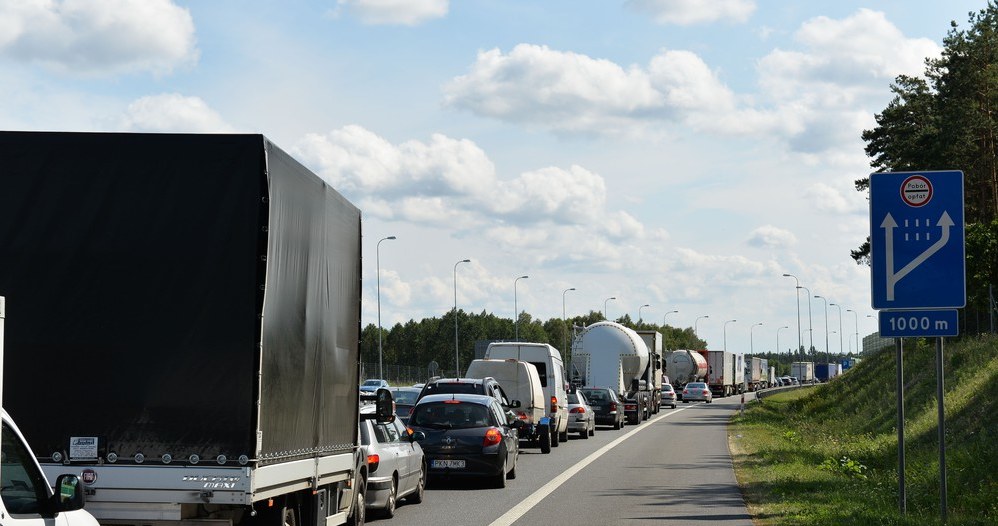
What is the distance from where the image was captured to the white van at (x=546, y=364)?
113 feet

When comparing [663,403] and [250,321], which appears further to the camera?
[663,403]

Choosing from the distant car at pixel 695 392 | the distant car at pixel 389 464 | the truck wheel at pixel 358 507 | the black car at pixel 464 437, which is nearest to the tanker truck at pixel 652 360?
the distant car at pixel 695 392

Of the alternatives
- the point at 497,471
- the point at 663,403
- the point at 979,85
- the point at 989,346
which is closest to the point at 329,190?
the point at 497,471

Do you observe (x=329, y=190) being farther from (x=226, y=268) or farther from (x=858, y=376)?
(x=858, y=376)

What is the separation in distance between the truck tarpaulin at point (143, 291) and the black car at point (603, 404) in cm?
3596

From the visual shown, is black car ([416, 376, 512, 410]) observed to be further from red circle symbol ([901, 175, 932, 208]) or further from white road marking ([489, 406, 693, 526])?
red circle symbol ([901, 175, 932, 208])

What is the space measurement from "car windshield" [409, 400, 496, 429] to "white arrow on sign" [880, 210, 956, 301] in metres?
8.13

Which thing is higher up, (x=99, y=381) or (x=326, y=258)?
(x=326, y=258)

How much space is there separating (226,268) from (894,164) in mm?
47837

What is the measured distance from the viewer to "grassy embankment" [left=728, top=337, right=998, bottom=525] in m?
15.8

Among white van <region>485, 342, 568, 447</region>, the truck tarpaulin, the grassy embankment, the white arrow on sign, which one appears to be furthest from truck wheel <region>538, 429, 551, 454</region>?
the truck tarpaulin

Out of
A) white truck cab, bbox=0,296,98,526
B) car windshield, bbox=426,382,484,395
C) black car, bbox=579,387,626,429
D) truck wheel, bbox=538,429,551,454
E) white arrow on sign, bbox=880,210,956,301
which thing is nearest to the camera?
white truck cab, bbox=0,296,98,526

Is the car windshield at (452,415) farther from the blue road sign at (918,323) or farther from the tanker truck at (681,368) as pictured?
the tanker truck at (681,368)

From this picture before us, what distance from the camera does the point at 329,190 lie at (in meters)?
11.9
